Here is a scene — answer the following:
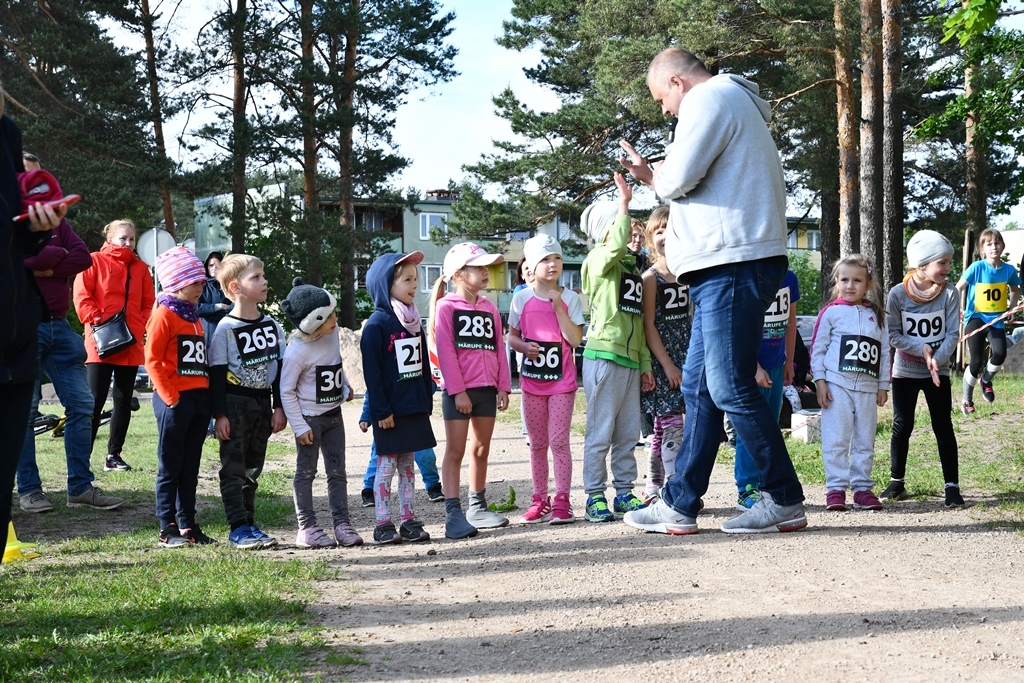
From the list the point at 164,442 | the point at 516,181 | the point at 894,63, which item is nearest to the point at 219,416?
the point at 164,442

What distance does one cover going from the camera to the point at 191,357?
6.16 metres

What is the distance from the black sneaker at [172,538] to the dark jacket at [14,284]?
2.65m

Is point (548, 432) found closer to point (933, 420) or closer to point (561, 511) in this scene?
point (561, 511)

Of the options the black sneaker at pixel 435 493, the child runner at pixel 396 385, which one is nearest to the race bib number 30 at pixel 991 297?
the black sneaker at pixel 435 493

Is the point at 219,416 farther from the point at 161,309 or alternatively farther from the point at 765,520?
the point at 765,520

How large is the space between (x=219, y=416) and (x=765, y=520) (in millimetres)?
3051

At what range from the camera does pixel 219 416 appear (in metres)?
6.14

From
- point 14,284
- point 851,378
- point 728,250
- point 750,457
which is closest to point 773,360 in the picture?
point 851,378

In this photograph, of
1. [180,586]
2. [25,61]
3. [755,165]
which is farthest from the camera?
[25,61]

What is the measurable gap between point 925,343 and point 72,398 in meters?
5.68

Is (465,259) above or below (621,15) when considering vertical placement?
below

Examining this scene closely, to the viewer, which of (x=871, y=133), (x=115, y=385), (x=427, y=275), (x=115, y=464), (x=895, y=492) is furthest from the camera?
(x=427, y=275)

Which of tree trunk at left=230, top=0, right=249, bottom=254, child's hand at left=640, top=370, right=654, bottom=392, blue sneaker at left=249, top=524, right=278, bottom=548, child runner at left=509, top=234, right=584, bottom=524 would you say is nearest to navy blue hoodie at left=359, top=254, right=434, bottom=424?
child runner at left=509, top=234, right=584, bottom=524

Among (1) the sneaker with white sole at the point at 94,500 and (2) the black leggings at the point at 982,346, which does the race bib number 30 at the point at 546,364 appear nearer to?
(1) the sneaker with white sole at the point at 94,500
